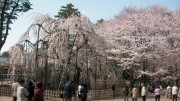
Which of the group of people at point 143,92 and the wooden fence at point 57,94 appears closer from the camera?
the group of people at point 143,92

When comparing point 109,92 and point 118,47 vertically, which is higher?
point 118,47

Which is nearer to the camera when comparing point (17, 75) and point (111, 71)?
point (17, 75)

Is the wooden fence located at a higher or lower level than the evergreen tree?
lower

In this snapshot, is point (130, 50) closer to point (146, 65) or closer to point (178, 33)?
point (146, 65)

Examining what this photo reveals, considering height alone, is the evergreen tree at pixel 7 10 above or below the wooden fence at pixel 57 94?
above

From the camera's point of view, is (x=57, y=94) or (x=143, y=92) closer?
(x=143, y=92)

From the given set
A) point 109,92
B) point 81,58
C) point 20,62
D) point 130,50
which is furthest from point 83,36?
point 130,50

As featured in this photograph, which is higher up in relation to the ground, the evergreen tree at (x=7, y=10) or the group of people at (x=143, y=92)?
the evergreen tree at (x=7, y=10)

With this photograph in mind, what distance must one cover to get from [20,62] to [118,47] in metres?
15.1

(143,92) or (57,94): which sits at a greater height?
(143,92)

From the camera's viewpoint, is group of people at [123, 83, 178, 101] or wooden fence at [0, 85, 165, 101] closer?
group of people at [123, 83, 178, 101]

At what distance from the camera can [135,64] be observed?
125ft

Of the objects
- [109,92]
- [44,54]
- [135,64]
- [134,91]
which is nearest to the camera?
[134,91]

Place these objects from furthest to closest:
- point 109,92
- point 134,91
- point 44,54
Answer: point 109,92 < point 44,54 < point 134,91
